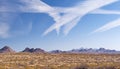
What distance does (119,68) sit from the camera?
49969 millimetres

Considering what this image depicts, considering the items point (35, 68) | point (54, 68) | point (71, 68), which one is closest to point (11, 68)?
point (35, 68)

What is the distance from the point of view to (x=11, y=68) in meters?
54.8

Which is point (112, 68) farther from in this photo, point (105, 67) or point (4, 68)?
point (4, 68)

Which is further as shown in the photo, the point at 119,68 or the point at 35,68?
the point at 35,68

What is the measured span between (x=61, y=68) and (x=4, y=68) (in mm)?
13318

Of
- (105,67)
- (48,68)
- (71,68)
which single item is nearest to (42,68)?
(48,68)

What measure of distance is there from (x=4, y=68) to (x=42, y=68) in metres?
9.23

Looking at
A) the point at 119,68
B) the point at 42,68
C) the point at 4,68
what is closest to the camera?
the point at 119,68

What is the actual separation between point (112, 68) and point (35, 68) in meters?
18.2

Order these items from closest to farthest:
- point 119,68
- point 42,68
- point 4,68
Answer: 1. point 119,68
2. point 4,68
3. point 42,68

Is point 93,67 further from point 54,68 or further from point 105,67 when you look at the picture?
point 54,68

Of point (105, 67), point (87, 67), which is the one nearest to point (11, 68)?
point (87, 67)

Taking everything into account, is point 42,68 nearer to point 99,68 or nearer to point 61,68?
point 61,68

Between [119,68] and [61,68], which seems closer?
[119,68]
